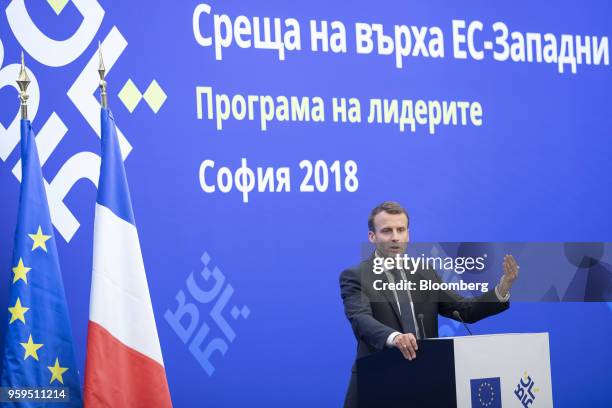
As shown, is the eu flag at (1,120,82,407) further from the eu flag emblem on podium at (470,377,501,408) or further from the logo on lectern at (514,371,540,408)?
the logo on lectern at (514,371,540,408)

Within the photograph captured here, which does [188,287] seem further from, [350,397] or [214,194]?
[350,397]

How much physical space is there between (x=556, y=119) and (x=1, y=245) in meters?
3.19

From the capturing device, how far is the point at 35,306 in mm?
3904

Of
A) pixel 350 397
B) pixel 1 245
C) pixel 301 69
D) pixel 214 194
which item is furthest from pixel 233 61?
pixel 350 397

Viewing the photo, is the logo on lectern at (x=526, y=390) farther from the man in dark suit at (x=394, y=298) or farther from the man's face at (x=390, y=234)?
the man's face at (x=390, y=234)

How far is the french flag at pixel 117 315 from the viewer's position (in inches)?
154

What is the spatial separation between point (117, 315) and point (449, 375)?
1.47m

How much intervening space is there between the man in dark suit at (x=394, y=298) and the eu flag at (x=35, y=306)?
1.19 metres

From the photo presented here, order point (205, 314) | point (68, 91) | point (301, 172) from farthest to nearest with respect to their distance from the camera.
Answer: point (301, 172), point (205, 314), point (68, 91)

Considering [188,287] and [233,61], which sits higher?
[233,61]

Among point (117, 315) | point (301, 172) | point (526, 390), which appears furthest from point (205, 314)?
point (526, 390)

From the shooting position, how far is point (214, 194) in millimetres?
4730

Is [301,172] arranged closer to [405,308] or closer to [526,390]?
[405,308]

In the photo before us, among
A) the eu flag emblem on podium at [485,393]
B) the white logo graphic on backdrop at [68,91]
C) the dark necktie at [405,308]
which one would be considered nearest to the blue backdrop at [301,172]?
the white logo graphic on backdrop at [68,91]
